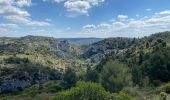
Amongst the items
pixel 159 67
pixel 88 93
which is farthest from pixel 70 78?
pixel 88 93

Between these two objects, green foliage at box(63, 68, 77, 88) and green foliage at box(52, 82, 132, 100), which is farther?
green foliage at box(63, 68, 77, 88)

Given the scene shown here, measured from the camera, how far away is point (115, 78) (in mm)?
78812

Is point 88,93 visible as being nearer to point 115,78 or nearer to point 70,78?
point 115,78

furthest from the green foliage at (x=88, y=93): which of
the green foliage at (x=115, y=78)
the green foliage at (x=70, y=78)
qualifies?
the green foliage at (x=70, y=78)

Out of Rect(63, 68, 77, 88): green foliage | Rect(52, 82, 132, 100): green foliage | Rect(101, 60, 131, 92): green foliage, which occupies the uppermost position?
Rect(52, 82, 132, 100): green foliage

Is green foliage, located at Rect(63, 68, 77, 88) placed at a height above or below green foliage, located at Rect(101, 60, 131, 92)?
below

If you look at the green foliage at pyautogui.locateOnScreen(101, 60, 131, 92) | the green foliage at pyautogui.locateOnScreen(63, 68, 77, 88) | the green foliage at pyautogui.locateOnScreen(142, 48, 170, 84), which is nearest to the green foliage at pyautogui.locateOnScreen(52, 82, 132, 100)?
the green foliage at pyautogui.locateOnScreen(101, 60, 131, 92)

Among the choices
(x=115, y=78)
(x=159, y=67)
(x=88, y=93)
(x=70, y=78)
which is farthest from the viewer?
(x=70, y=78)

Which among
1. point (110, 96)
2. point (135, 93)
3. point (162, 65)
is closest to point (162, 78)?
point (162, 65)

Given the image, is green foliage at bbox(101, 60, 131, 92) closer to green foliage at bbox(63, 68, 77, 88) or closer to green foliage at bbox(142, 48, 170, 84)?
green foliage at bbox(142, 48, 170, 84)

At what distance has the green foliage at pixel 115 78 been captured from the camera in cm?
7750

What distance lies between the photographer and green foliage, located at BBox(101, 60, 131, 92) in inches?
3051

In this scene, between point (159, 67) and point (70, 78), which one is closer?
point (159, 67)

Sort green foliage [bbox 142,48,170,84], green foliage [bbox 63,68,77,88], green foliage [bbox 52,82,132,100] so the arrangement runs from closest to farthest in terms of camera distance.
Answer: green foliage [bbox 52,82,132,100]
green foliage [bbox 142,48,170,84]
green foliage [bbox 63,68,77,88]
